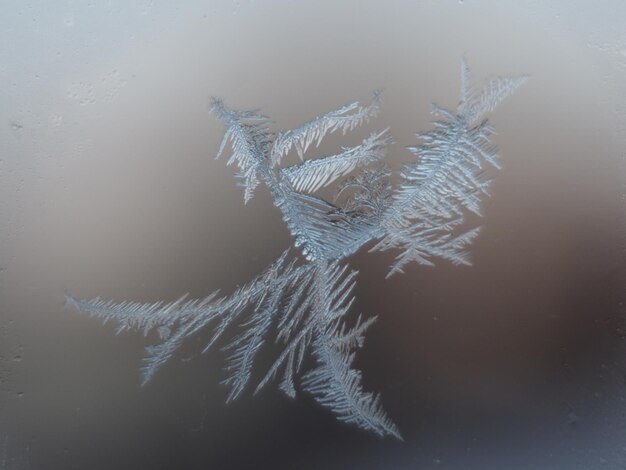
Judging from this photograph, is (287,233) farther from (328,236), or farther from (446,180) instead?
(446,180)

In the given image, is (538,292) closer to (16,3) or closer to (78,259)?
(78,259)

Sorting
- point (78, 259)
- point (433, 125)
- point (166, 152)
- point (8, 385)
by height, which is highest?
point (433, 125)

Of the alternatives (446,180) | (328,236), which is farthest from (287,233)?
(446,180)

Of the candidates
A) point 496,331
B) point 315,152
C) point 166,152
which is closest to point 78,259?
point 166,152
